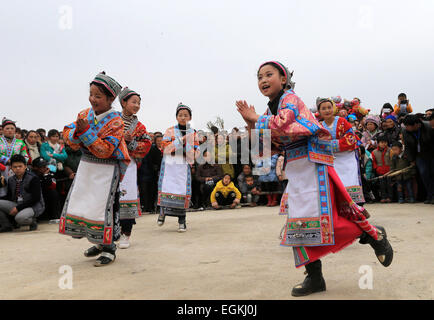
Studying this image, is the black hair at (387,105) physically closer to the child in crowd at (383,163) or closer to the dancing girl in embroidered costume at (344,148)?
the child in crowd at (383,163)

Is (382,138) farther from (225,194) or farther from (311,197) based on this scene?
(311,197)

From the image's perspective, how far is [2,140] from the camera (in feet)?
27.2

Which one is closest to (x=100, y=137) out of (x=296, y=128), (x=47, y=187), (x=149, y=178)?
(x=296, y=128)

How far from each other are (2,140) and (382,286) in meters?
7.72

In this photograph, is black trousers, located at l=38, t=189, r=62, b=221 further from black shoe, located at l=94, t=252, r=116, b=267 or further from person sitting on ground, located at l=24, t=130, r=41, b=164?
black shoe, located at l=94, t=252, r=116, b=267

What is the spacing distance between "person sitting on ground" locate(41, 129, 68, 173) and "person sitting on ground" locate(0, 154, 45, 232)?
1180 mm

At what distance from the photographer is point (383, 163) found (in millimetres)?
10578

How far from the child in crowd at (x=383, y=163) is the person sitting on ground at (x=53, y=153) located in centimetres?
758

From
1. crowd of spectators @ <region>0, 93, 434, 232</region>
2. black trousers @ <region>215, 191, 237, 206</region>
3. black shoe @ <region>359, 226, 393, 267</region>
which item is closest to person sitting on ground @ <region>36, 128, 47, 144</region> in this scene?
crowd of spectators @ <region>0, 93, 434, 232</region>

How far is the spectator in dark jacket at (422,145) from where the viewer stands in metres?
9.24

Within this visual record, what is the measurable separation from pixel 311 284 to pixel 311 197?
0.61 metres

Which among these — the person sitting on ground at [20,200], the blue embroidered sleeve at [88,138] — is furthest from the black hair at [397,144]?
the blue embroidered sleeve at [88,138]

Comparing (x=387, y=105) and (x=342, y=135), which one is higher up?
(x=387, y=105)

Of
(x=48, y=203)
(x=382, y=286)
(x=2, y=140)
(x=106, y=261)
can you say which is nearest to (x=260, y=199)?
(x=48, y=203)
